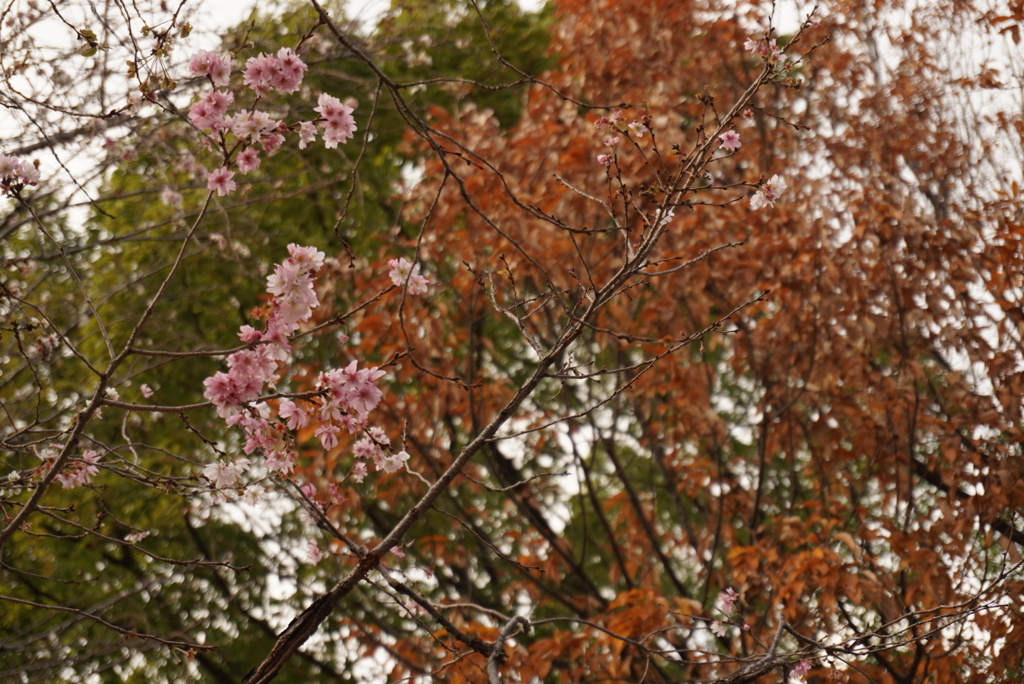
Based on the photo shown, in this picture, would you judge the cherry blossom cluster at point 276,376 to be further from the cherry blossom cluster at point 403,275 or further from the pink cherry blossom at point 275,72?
the pink cherry blossom at point 275,72

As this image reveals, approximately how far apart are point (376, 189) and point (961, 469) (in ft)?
14.9

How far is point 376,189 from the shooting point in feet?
21.5

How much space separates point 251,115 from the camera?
230cm

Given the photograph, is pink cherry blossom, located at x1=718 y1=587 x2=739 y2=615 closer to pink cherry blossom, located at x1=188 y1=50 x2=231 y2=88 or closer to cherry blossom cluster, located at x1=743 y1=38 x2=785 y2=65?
cherry blossom cluster, located at x1=743 y1=38 x2=785 y2=65

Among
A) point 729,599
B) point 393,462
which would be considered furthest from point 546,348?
point 393,462

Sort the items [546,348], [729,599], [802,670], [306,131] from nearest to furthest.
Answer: [306,131], [802,670], [729,599], [546,348]

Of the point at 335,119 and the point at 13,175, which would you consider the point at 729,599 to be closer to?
the point at 335,119

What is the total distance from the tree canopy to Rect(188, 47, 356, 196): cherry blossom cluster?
1 centimetres

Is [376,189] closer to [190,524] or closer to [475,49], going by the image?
[475,49]

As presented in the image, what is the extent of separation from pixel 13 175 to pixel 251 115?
0.63 m

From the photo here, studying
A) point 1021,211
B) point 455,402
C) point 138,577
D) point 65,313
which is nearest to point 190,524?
point 138,577

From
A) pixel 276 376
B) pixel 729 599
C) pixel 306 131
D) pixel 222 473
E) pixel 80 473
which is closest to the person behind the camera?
pixel 276 376

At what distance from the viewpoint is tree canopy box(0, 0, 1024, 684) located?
2352mm

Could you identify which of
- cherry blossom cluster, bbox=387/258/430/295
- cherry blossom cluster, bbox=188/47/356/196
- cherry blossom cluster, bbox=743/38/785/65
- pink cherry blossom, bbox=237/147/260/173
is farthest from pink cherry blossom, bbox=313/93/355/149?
cherry blossom cluster, bbox=743/38/785/65
